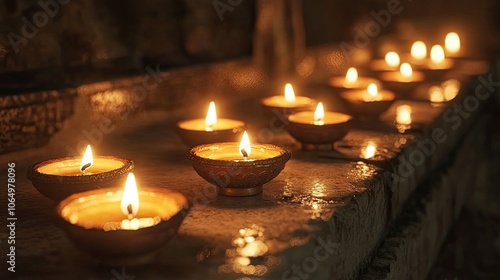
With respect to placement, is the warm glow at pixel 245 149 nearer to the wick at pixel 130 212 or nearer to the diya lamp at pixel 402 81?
the wick at pixel 130 212

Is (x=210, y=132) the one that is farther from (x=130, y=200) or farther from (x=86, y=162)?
(x=130, y=200)

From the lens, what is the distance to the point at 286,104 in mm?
3904

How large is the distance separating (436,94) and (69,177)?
3.63 meters

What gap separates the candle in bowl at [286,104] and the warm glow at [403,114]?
649 millimetres

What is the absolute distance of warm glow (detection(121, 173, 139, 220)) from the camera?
6.10 feet

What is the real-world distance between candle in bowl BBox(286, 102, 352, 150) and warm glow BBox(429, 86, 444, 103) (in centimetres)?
170

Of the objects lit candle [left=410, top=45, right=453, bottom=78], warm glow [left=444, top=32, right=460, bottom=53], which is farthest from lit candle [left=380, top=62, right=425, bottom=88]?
warm glow [left=444, top=32, right=460, bottom=53]

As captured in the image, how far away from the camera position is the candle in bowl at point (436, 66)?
18.6ft

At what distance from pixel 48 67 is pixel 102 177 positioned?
143 centimetres

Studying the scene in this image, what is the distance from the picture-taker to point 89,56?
3729 millimetres

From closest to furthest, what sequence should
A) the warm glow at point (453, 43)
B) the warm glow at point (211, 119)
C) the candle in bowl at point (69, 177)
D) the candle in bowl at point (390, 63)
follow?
the candle in bowl at point (69, 177)
the warm glow at point (211, 119)
the candle in bowl at point (390, 63)
the warm glow at point (453, 43)

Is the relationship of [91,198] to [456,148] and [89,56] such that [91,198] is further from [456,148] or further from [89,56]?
[456,148]

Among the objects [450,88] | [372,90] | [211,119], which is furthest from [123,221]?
[450,88]

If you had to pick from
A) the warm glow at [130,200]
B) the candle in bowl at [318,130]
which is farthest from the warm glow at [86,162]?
the candle in bowl at [318,130]
